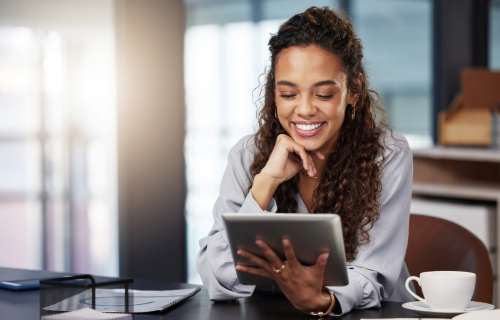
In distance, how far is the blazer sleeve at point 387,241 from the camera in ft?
3.75

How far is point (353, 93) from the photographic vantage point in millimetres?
1458

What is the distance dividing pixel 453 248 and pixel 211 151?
2.33 meters

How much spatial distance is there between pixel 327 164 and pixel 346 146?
0.07 meters

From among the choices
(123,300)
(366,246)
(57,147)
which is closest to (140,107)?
(57,147)

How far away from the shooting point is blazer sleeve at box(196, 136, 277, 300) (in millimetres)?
1157

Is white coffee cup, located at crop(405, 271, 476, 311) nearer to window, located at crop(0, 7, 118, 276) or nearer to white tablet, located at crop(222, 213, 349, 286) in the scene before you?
white tablet, located at crop(222, 213, 349, 286)

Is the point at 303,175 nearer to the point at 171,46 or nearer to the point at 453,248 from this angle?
the point at 453,248

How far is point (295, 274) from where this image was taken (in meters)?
0.98

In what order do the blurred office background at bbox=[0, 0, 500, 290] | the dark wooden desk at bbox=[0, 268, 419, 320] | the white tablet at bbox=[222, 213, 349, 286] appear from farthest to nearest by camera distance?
the blurred office background at bbox=[0, 0, 500, 290] → the dark wooden desk at bbox=[0, 268, 419, 320] → the white tablet at bbox=[222, 213, 349, 286]

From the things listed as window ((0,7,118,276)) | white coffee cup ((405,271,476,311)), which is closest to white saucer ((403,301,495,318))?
white coffee cup ((405,271,476,311))

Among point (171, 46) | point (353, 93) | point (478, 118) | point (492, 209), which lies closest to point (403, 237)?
point (353, 93)

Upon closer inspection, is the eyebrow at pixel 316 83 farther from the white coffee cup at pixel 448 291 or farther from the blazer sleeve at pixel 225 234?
the white coffee cup at pixel 448 291

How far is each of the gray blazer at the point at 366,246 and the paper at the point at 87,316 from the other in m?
0.27

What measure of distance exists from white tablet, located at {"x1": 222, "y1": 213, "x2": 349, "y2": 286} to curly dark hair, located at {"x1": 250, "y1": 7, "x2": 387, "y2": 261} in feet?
1.11
